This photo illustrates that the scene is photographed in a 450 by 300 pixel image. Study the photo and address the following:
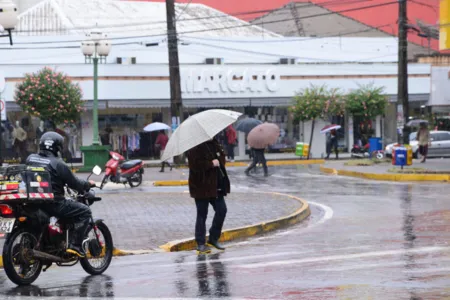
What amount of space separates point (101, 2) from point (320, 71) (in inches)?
631

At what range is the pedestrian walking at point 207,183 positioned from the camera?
12.8m

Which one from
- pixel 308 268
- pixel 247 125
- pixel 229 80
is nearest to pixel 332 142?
pixel 229 80

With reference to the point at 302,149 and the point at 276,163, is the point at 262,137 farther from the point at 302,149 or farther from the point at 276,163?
the point at 302,149

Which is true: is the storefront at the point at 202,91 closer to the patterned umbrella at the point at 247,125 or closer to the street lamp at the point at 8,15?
the patterned umbrella at the point at 247,125

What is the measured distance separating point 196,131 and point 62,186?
2933mm

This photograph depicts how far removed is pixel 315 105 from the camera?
47.2 m

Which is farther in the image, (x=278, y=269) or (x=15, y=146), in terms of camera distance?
(x=15, y=146)

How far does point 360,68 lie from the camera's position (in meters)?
52.6

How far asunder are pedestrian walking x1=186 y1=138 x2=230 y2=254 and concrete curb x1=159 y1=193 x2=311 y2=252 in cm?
54

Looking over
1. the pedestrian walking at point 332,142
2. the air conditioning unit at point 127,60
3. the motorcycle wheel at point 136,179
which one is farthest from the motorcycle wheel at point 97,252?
the air conditioning unit at point 127,60

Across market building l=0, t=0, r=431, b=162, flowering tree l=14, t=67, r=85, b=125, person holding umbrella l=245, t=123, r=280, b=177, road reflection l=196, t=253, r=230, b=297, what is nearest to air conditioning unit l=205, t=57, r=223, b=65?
market building l=0, t=0, r=431, b=162

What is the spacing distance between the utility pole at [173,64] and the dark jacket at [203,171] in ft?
92.7

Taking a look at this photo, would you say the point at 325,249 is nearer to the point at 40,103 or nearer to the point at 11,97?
the point at 40,103

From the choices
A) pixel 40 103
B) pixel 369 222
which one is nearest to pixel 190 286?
pixel 369 222
